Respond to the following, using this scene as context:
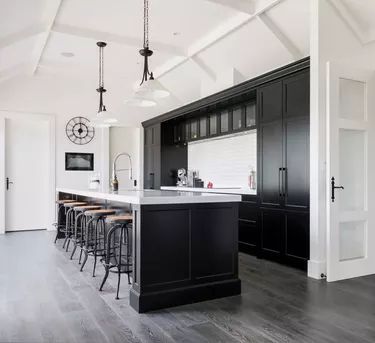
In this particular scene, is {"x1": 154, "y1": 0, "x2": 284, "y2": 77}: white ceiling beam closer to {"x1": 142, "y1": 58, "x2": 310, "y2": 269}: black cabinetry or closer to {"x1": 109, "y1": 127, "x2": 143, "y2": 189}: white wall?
{"x1": 142, "y1": 58, "x2": 310, "y2": 269}: black cabinetry

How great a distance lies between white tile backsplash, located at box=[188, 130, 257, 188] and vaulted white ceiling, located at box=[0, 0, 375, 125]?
982mm

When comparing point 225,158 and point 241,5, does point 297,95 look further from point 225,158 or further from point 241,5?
point 225,158

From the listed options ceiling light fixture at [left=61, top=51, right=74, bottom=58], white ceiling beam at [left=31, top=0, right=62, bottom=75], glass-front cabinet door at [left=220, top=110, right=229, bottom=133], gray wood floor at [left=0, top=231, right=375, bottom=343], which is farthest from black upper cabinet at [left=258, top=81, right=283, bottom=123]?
ceiling light fixture at [left=61, top=51, right=74, bottom=58]

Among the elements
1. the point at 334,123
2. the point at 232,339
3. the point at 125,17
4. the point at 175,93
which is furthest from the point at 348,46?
the point at 175,93

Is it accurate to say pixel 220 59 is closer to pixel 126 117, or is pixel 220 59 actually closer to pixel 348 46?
pixel 348 46

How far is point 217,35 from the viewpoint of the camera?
5.46 meters

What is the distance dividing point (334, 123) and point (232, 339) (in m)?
2.50

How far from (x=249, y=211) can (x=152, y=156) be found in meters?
3.77

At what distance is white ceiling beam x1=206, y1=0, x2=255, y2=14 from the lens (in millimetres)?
4453

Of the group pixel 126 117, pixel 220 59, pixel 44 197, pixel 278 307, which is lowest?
pixel 278 307

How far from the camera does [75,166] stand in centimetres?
794

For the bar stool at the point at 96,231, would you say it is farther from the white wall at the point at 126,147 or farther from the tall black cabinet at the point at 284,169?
the white wall at the point at 126,147

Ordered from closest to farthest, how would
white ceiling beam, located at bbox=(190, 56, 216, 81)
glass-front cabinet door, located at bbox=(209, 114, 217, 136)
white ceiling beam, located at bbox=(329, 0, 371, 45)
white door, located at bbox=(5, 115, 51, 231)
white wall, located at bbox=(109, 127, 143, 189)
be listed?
white ceiling beam, located at bbox=(329, 0, 371, 45) < white ceiling beam, located at bbox=(190, 56, 216, 81) < glass-front cabinet door, located at bbox=(209, 114, 217, 136) < white door, located at bbox=(5, 115, 51, 231) < white wall, located at bbox=(109, 127, 143, 189)

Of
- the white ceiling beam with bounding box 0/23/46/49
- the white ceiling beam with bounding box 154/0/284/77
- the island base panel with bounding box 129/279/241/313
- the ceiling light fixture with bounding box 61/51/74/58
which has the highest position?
the ceiling light fixture with bounding box 61/51/74/58
